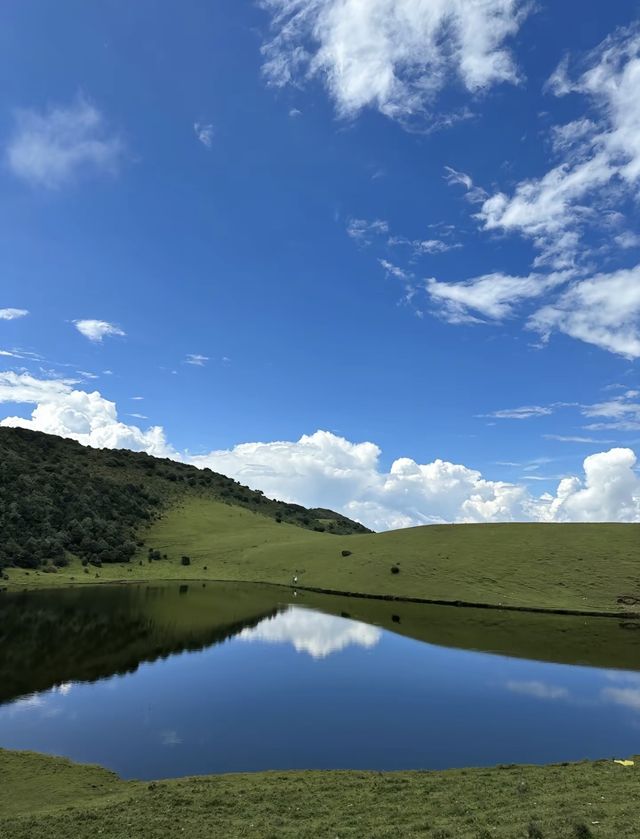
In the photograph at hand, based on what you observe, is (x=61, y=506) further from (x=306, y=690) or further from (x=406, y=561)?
(x=306, y=690)

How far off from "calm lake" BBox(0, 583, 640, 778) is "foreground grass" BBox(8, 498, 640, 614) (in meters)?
17.1

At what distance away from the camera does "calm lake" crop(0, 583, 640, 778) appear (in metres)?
26.0

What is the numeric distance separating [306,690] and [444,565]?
229ft

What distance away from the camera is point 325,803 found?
60.8ft

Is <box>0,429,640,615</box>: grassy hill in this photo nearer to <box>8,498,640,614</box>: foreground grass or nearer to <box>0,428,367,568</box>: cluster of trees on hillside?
<box>8,498,640,614</box>: foreground grass

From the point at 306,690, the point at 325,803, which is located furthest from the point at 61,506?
the point at 325,803

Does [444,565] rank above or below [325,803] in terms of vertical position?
above

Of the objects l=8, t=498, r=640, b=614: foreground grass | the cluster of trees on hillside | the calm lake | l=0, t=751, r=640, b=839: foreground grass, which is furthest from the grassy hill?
l=0, t=751, r=640, b=839: foreground grass

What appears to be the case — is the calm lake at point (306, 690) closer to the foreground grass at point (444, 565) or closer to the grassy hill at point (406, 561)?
the foreground grass at point (444, 565)

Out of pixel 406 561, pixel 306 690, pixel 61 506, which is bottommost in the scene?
pixel 306 690

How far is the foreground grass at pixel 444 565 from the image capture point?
8744 centimetres

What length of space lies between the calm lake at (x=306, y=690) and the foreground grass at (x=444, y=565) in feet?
Result: 56.1

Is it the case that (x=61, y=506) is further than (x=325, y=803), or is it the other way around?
(x=61, y=506)

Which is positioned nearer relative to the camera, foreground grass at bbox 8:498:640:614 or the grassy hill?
foreground grass at bbox 8:498:640:614
